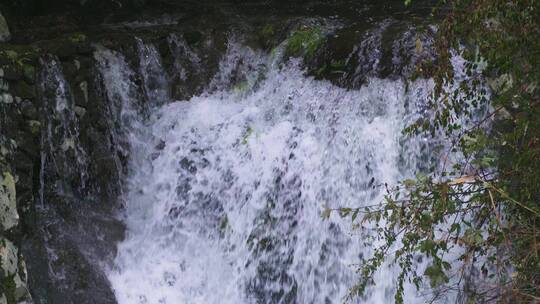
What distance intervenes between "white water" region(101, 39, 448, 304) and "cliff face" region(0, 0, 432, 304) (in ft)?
0.74

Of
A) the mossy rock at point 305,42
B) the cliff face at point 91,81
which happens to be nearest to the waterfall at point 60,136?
the cliff face at point 91,81

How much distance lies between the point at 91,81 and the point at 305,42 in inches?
97.4

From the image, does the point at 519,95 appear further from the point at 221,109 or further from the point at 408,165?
the point at 221,109

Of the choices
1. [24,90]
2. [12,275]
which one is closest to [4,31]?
[24,90]

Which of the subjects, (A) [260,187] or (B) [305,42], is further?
(B) [305,42]

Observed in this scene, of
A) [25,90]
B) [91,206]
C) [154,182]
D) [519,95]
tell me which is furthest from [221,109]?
[519,95]

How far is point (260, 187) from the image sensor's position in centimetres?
587

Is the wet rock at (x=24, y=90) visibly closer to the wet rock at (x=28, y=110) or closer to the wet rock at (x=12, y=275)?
the wet rock at (x=28, y=110)

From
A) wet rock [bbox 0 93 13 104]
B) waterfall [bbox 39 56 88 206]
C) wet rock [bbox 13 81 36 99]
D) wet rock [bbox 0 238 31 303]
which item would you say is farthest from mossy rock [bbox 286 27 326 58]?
wet rock [bbox 0 238 31 303]

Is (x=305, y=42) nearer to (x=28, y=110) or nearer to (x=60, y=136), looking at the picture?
(x=60, y=136)

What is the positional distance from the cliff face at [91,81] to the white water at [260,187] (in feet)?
0.74

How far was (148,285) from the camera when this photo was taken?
543 centimetres

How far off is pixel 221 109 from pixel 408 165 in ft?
7.28

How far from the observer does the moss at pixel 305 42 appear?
6859mm
